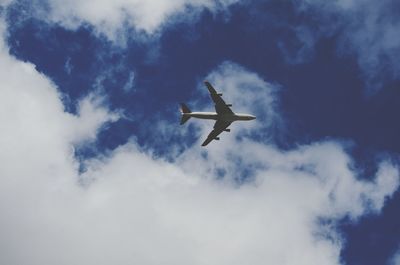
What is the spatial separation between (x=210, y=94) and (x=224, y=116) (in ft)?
21.8

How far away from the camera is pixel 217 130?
130 meters

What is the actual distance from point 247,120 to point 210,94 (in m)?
11.9

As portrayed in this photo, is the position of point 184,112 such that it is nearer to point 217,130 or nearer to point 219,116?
point 219,116

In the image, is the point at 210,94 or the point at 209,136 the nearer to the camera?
the point at 210,94

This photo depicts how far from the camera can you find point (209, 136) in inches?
5197

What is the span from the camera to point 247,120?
128 m

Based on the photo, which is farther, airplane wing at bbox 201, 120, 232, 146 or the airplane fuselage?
airplane wing at bbox 201, 120, 232, 146

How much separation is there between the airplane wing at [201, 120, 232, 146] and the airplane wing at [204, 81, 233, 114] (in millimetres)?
4342

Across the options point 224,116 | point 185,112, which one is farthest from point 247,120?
point 185,112

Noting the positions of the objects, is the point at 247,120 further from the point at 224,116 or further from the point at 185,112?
the point at 185,112

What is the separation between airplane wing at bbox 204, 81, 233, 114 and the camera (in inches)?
4779

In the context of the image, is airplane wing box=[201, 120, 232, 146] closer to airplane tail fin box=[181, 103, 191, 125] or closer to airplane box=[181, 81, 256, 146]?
airplane box=[181, 81, 256, 146]

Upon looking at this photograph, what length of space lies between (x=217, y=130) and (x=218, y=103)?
972 cm

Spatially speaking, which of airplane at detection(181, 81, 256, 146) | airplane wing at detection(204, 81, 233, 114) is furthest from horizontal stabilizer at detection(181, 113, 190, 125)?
airplane wing at detection(204, 81, 233, 114)
